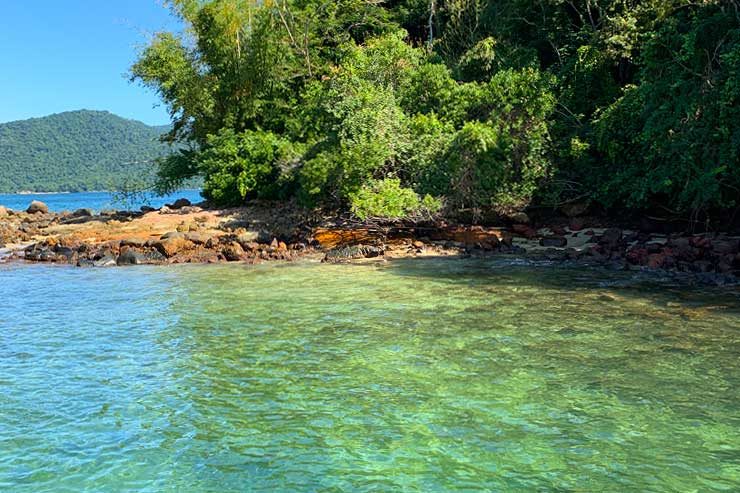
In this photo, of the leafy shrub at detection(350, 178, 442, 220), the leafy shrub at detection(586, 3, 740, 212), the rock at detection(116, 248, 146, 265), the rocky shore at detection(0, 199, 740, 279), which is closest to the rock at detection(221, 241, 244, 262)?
the rocky shore at detection(0, 199, 740, 279)

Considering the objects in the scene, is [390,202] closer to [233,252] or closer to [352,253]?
[352,253]

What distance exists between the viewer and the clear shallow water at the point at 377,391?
5.48 metres

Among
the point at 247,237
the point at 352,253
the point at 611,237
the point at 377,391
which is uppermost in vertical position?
the point at 247,237

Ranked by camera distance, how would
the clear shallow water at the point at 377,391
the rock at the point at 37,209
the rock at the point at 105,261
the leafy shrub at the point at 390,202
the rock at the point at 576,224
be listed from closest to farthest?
the clear shallow water at the point at 377,391, the leafy shrub at the point at 390,202, the rock at the point at 105,261, the rock at the point at 576,224, the rock at the point at 37,209

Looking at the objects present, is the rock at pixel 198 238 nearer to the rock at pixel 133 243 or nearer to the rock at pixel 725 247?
the rock at pixel 133 243

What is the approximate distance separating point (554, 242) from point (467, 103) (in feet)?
18.2

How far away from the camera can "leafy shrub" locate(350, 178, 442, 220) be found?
18297 mm

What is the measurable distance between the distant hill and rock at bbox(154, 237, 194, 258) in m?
112

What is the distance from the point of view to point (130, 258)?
19.0 meters

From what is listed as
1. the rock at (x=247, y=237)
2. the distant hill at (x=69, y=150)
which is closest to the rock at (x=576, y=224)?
the rock at (x=247, y=237)

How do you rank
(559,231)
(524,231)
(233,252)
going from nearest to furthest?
(233,252)
(559,231)
(524,231)

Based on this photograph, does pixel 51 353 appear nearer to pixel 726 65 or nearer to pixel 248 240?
pixel 248 240

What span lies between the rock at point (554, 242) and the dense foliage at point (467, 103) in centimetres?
146

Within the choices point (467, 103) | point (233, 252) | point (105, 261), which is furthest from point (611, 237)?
point (105, 261)
